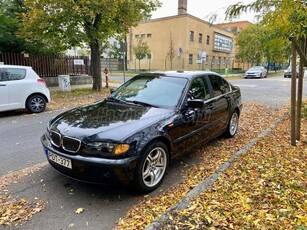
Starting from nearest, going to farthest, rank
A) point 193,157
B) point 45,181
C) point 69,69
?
point 45,181 → point 193,157 → point 69,69

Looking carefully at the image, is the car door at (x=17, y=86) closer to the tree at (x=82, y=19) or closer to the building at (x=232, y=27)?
the tree at (x=82, y=19)

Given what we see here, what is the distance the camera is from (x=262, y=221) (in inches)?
106

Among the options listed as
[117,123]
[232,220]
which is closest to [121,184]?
[117,123]

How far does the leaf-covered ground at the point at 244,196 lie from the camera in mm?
2701

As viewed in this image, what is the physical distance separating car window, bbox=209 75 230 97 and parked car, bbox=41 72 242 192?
0.15ft

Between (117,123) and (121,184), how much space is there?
0.76 meters

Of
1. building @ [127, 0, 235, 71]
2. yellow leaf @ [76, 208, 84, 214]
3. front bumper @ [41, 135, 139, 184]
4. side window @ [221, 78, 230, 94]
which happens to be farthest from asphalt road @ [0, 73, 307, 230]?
building @ [127, 0, 235, 71]

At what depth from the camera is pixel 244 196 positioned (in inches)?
125

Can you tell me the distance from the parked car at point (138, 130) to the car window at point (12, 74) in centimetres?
487

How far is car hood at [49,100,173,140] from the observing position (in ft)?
A: 10.1

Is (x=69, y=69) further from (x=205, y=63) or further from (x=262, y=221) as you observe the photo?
(x=205, y=63)

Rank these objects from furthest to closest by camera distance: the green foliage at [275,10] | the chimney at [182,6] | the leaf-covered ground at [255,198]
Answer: the chimney at [182,6], the green foliage at [275,10], the leaf-covered ground at [255,198]

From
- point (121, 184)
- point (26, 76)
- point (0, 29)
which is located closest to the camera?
point (121, 184)

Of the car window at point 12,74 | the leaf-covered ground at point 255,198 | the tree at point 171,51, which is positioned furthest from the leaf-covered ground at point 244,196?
the tree at point 171,51
